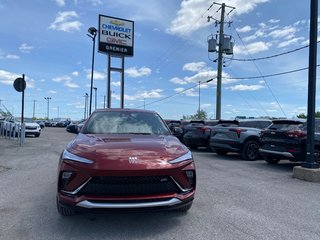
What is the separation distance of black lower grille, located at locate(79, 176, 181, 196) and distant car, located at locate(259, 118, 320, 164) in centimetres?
692

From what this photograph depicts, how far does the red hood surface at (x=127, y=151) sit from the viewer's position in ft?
13.1

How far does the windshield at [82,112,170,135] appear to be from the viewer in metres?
5.66

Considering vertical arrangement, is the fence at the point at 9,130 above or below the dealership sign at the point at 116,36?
below

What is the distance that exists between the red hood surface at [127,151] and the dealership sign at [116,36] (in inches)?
981

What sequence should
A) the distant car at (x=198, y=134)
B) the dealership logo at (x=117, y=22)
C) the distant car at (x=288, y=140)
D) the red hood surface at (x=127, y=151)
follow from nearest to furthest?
the red hood surface at (x=127, y=151)
the distant car at (x=288, y=140)
the distant car at (x=198, y=134)
the dealership logo at (x=117, y=22)

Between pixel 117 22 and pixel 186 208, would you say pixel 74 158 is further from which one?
pixel 117 22

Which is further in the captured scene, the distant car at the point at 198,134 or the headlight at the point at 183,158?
the distant car at the point at 198,134

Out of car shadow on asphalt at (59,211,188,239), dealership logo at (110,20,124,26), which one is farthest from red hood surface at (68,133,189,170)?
dealership logo at (110,20,124,26)

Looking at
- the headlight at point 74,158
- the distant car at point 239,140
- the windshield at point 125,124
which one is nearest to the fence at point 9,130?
the distant car at point 239,140

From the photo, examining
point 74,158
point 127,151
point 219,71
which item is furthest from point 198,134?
point 219,71

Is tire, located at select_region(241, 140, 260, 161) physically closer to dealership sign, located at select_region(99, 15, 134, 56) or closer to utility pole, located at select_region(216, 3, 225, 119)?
utility pole, located at select_region(216, 3, 225, 119)

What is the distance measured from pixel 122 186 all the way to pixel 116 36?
88.1ft

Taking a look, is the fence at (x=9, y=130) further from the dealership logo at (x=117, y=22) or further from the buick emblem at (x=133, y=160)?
the buick emblem at (x=133, y=160)

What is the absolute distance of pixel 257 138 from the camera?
12.4 m
